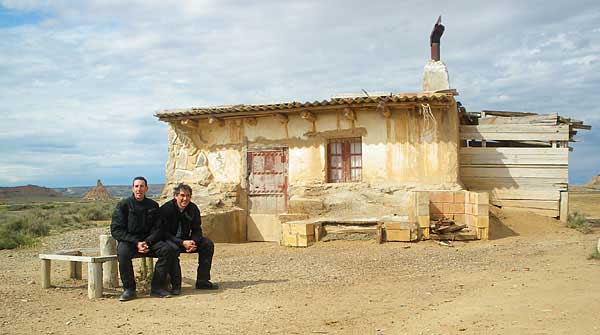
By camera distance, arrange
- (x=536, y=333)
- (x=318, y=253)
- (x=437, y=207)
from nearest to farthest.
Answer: (x=536, y=333) → (x=318, y=253) → (x=437, y=207)

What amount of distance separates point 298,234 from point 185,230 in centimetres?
404

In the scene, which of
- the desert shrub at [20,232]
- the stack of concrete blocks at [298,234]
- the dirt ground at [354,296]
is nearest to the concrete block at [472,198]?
the dirt ground at [354,296]

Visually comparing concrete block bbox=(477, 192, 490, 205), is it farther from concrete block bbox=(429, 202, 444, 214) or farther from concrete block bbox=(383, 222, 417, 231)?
concrete block bbox=(383, 222, 417, 231)

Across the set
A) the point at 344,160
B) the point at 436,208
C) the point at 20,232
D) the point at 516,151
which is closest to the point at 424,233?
the point at 436,208

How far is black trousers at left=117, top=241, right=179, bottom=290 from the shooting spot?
6422 millimetres

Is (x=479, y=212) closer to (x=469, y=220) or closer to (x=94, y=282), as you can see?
(x=469, y=220)

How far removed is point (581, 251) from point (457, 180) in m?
3.41

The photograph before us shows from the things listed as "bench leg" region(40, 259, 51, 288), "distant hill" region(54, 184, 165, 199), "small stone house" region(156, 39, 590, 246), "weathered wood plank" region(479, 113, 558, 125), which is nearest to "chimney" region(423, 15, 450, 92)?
"small stone house" region(156, 39, 590, 246)

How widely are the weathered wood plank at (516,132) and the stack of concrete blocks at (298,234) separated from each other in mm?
4782

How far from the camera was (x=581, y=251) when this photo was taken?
888 cm

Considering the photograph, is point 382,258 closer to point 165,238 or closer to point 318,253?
point 318,253

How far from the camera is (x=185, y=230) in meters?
7.00

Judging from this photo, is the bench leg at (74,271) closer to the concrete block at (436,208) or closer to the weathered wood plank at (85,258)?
the weathered wood plank at (85,258)

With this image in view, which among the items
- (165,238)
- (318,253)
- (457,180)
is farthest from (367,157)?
(165,238)
